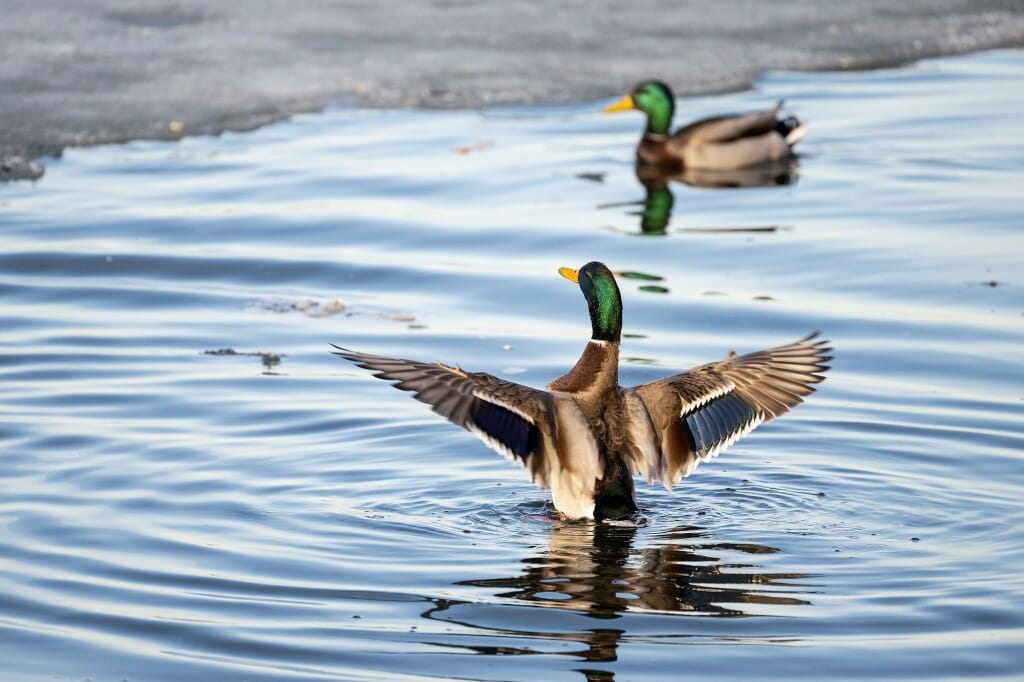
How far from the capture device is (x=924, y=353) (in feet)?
25.7

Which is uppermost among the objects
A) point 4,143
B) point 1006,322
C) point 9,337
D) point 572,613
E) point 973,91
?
point 973,91

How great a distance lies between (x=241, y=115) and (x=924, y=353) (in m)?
6.56

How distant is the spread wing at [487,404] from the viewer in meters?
5.48

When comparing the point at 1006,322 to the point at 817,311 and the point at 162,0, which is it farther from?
the point at 162,0

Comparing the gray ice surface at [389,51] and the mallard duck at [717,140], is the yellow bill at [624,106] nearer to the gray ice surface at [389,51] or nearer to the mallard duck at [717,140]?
the mallard duck at [717,140]

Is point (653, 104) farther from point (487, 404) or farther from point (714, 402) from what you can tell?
point (487, 404)

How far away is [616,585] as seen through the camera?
5262 millimetres

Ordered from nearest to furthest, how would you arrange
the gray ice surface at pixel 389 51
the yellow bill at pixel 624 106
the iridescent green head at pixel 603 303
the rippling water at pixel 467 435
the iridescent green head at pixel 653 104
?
the rippling water at pixel 467 435 → the iridescent green head at pixel 603 303 → the gray ice surface at pixel 389 51 → the iridescent green head at pixel 653 104 → the yellow bill at pixel 624 106

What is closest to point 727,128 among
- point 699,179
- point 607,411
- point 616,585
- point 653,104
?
point 699,179

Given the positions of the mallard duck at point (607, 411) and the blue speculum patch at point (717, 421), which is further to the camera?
the blue speculum patch at point (717, 421)

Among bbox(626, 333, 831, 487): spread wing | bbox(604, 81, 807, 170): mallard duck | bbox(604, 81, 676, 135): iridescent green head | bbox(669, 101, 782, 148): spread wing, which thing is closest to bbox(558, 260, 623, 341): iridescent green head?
bbox(626, 333, 831, 487): spread wing

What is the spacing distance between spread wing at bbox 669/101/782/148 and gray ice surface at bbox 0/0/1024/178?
1.22m

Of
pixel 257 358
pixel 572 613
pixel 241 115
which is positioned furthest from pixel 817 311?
pixel 241 115

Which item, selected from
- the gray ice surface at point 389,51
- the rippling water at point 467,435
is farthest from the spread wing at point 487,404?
the gray ice surface at point 389,51
